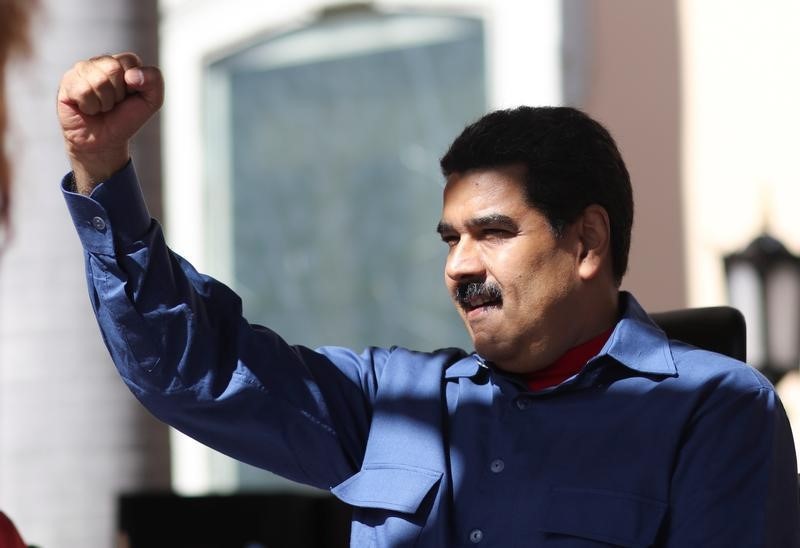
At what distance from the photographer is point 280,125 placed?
26.0 feet

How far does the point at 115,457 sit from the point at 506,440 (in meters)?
1.84

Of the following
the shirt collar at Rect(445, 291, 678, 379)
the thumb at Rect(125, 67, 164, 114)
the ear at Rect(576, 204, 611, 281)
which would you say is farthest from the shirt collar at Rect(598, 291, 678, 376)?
the thumb at Rect(125, 67, 164, 114)

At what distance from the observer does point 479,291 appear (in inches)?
97.2

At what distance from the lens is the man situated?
2281mm

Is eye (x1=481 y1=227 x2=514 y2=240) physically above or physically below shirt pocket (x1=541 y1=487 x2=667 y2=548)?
above

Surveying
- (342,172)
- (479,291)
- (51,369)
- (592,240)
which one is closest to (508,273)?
(479,291)

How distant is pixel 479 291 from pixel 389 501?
0.38 metres

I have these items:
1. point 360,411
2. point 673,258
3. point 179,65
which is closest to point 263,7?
point 179,65

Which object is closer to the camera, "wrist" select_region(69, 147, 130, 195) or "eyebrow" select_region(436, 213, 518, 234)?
"wrist" select_region(69, 147, 130, 195)

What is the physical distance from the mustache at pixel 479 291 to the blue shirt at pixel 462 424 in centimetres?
16

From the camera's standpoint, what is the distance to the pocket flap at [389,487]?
2.45 meters

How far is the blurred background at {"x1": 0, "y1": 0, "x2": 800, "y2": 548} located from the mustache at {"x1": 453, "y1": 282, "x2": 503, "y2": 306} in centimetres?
167

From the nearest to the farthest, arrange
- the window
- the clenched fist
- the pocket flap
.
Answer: the clenched fist → the pocket flap → the window

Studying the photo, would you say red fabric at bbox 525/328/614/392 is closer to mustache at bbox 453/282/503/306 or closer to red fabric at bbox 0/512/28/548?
mustache at bbox 453/282/503/306
